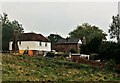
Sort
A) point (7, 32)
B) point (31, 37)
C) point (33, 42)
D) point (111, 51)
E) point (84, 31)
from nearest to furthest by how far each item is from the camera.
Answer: point (111, 51)
point (33, 42)
point (31, 37)
point (7, 32)
point (84, 31)

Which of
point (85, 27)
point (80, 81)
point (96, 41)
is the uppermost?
point (85, 27)

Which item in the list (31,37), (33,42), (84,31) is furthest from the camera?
(84,31)

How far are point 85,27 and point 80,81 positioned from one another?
84982mm

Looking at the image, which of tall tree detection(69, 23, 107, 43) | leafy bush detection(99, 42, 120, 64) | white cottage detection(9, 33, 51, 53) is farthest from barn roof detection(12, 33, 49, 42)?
leafy bush detection(99, 42, 120, 64)

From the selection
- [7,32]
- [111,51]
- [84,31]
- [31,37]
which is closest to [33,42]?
[31,37]

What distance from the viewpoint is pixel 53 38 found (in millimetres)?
112438

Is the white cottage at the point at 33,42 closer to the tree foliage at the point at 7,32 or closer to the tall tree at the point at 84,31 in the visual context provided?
the tree foliage at the point at 7,32

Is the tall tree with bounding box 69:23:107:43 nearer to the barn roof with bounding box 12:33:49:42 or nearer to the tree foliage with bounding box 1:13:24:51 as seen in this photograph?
the tree foliage with bounding box 1:13:24:51

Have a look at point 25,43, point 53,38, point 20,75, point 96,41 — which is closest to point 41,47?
point 25,43

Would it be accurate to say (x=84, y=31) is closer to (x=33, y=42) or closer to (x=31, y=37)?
(x=31, y=37)

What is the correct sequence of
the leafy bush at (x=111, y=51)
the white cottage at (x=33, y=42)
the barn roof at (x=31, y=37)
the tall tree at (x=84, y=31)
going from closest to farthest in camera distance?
the leafy bush at (x=111, y=51)
the white cottage at (x=33, y=42)
the barn roof at (x=31, y=37)
the tall tree at (x=84, y=31)

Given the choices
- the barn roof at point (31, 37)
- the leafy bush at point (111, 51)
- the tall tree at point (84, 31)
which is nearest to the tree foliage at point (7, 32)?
the barn roof at point (31, 37)

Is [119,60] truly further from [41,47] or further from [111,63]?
[41,47]

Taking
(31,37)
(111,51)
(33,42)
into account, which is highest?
(31,37)
